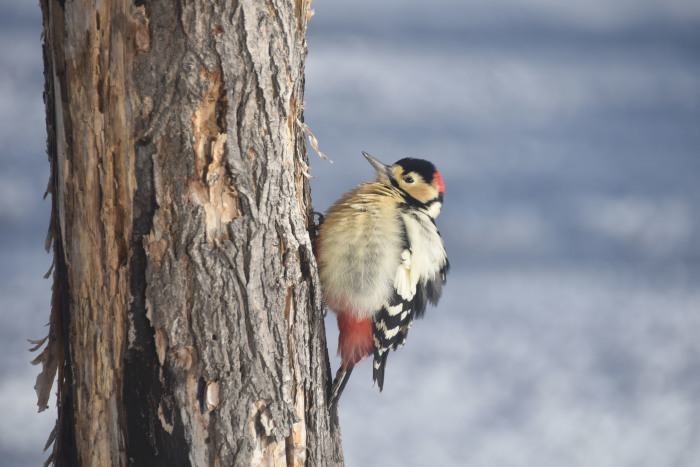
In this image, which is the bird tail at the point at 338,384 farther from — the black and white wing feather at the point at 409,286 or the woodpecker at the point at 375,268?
the black and white wing feather at the point at 409,286

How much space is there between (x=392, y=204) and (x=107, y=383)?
102cm

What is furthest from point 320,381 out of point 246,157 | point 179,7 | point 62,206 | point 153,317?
point 179,7

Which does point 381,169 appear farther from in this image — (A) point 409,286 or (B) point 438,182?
(A) point 409,286

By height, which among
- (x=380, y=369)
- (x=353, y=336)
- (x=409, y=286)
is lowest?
(x=380, y=369)

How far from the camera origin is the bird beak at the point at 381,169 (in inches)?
93.1

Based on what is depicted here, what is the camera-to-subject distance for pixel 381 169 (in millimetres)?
2365

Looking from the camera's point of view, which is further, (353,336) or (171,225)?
(353,336)

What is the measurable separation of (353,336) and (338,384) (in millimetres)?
215

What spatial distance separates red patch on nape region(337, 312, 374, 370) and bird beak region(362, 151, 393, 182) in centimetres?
57

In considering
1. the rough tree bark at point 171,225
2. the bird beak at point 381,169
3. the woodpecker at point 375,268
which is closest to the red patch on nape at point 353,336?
the woodpecker at point 375,268

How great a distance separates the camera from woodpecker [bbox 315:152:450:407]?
6.43 ft

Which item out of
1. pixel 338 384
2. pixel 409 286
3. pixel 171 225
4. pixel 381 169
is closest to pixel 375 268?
pixel 409 286

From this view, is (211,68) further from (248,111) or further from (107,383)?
(107,383)

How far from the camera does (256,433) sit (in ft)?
5.16
